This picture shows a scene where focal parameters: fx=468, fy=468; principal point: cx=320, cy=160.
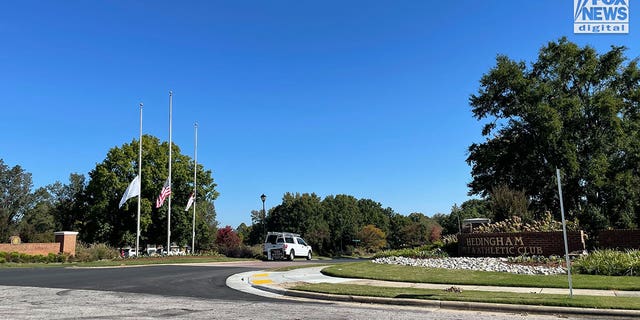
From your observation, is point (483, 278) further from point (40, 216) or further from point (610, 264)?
point (40, 216)

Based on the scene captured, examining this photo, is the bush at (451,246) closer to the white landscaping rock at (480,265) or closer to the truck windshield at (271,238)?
the white landscaping rock at (480,265)

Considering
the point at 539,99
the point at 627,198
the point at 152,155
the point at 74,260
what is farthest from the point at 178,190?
the point at 627,198

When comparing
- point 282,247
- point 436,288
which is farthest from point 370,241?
point 436,288

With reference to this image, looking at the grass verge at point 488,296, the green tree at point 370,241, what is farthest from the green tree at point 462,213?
the grass verge at point 488,296

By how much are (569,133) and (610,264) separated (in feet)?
57.8

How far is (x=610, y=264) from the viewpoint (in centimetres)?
1492

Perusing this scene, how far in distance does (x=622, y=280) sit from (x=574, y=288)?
2091mm

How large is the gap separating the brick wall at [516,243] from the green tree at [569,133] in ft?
39.0

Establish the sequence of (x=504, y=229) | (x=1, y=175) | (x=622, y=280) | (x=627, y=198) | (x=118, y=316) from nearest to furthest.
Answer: (x=118, y=316), (x=622, y=280), (x=504, y=229), (x=627, y=198), (x=1, y=175)

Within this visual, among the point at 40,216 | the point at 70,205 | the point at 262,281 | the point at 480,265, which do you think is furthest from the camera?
the point at 40,216

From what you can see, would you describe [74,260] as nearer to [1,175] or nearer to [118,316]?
[118,316]

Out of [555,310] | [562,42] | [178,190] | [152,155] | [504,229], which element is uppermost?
[562,42]

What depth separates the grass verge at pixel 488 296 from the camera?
9.55 m

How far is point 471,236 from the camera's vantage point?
835 inches
